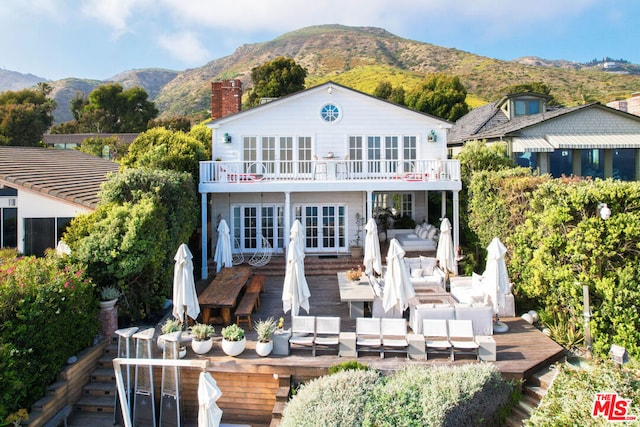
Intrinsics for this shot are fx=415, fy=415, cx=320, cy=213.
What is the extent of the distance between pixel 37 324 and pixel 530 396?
10040 millimetres

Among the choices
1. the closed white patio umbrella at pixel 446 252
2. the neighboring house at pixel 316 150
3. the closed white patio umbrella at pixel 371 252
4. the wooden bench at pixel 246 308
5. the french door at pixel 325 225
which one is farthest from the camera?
the french door at pixel 325 225

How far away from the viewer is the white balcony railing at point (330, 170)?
17.2 m

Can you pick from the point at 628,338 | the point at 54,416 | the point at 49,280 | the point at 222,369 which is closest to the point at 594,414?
the point at 628,338

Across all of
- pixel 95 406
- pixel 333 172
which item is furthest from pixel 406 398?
pixel 333 172

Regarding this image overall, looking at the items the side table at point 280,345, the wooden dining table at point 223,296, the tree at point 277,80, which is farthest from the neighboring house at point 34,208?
the tree at point 277,80

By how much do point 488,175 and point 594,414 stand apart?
10216 millimetres

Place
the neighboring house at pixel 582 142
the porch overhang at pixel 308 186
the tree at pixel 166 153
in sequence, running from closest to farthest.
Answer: the tree at pixel 166 153 < the porch overhang at pixel 308 186 < the neighboring house at pixel 582 142

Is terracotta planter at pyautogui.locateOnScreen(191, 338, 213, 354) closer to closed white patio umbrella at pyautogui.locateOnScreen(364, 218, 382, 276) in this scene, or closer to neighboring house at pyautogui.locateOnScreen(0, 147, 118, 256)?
closed white patio umbrella at pyautogui.locateOnScreen(364, 218, 382, 276)

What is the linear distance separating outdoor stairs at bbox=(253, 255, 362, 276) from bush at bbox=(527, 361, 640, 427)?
992 centimetres

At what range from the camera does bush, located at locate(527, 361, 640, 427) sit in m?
6.60

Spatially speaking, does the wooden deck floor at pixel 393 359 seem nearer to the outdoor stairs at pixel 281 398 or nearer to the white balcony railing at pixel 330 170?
the outdoor stairs at pixel 281 398

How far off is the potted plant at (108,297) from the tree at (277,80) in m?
44.0

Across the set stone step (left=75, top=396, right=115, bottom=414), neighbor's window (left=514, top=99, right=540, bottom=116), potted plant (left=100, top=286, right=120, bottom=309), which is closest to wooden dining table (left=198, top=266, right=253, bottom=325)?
potted plant (left=100, top=286, right=120, bottom=309)

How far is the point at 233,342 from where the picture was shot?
929 cm
